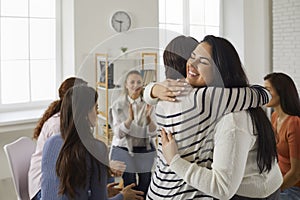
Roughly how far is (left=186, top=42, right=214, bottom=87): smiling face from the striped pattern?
0.04 meters

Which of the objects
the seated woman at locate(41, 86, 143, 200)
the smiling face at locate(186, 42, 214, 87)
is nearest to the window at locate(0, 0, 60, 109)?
the seated woman at locate(41, 86, 143, 200)

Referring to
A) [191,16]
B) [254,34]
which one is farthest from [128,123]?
[254,34]

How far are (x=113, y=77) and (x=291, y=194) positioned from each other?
154 centimetres

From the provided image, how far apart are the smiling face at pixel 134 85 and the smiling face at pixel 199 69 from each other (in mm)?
180

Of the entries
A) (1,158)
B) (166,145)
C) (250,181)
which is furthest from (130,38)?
(1,158)

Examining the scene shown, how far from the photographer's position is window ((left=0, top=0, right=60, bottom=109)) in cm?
363

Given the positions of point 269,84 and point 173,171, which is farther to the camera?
point 269,84

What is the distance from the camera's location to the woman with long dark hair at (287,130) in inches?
89.4

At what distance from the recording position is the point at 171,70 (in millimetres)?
1185

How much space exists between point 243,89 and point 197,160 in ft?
0.89

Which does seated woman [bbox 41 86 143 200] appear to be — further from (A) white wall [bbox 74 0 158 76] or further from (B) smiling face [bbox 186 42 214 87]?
(A) white wall [bbox 74 0 158 76]

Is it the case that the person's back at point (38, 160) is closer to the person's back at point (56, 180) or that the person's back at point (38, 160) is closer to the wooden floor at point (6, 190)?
the person's back at point (56, 180)

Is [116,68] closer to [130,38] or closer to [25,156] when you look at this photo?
[130,38]

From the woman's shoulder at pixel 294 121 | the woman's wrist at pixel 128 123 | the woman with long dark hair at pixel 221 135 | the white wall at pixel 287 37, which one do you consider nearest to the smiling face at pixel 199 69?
the woman with long dark hair at pixel 221 135
